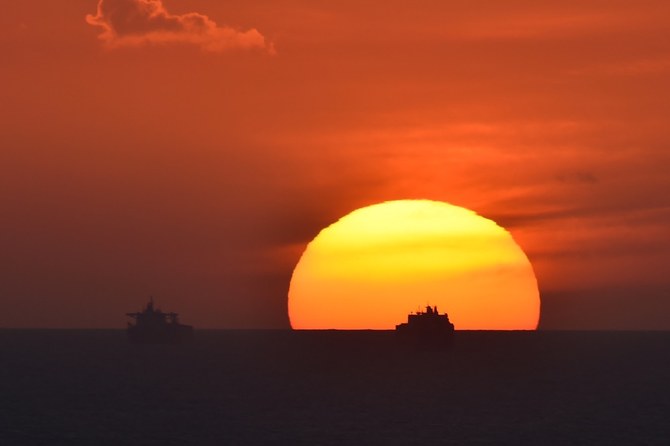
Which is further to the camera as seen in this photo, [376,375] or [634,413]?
[376,375]

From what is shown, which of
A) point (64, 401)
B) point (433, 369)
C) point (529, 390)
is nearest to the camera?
point (64, 401)

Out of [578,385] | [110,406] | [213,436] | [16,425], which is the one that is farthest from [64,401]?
[578,385]

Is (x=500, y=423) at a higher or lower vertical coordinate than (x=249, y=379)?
lower

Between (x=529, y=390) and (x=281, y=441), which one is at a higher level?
(x=529, y=390)

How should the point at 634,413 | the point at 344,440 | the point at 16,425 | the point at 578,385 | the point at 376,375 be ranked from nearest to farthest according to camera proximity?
the point at 344,440
the point at 16,425
the point at 634,413
the point at 578,385
the point at 376,375

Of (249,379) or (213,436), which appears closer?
(213,436)

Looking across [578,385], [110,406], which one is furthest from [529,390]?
[110,406]

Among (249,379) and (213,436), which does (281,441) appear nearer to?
(213,436)

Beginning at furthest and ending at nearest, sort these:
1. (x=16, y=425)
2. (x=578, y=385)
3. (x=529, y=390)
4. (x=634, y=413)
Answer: (x=578, y=385), (x=529, y=390), (x=634, y=413), (x=16, y=425)

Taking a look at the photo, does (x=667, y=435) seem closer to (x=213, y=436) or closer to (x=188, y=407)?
(x=213, y=436)
